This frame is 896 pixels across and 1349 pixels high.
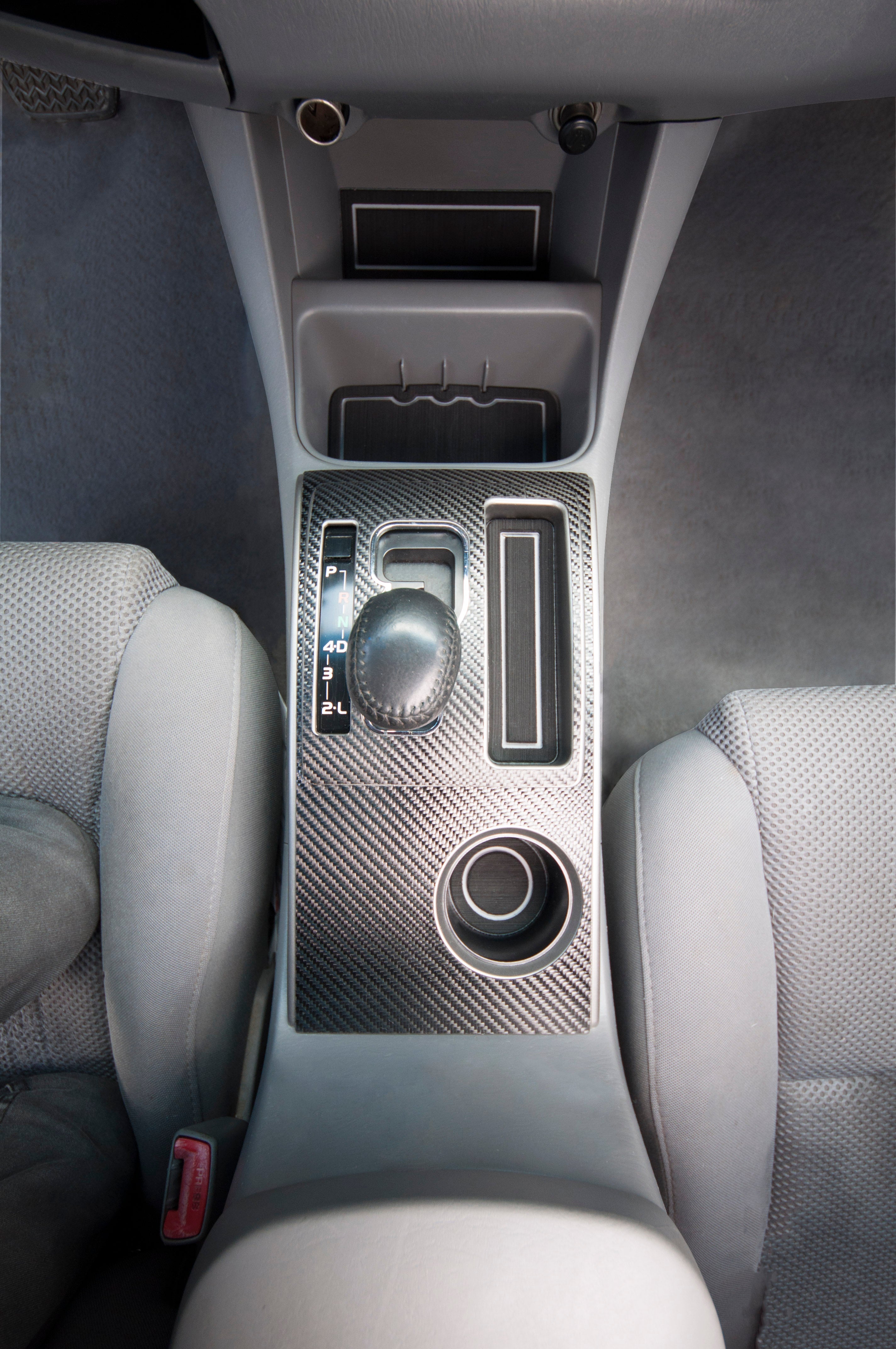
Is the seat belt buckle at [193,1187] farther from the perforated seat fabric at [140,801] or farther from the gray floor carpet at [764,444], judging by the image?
the gray floor carpet at [764,444]

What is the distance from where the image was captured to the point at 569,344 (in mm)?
966

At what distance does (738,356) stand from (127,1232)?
1520mm

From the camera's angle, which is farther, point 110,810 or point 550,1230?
point 110,810

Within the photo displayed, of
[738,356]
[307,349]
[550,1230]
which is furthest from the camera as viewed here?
[738,356]

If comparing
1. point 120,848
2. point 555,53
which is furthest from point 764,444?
point 120,848

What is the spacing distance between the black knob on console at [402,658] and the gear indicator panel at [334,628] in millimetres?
73

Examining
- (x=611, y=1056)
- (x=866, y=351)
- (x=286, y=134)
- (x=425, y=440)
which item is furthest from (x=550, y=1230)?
(x=866, y=351)

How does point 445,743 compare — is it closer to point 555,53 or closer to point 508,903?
point 508,903

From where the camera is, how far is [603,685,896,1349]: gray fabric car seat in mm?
688

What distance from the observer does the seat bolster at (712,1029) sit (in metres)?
0.68

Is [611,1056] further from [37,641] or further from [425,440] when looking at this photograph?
[425,440]

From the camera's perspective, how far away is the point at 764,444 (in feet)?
4.40

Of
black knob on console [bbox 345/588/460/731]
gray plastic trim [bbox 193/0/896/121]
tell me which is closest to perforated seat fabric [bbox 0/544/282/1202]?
black knob on console [bbox 345/588/460/731]

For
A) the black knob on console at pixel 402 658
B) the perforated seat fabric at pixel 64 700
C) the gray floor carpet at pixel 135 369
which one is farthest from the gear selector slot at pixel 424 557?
the gray floor carpet at pixel 135 369
